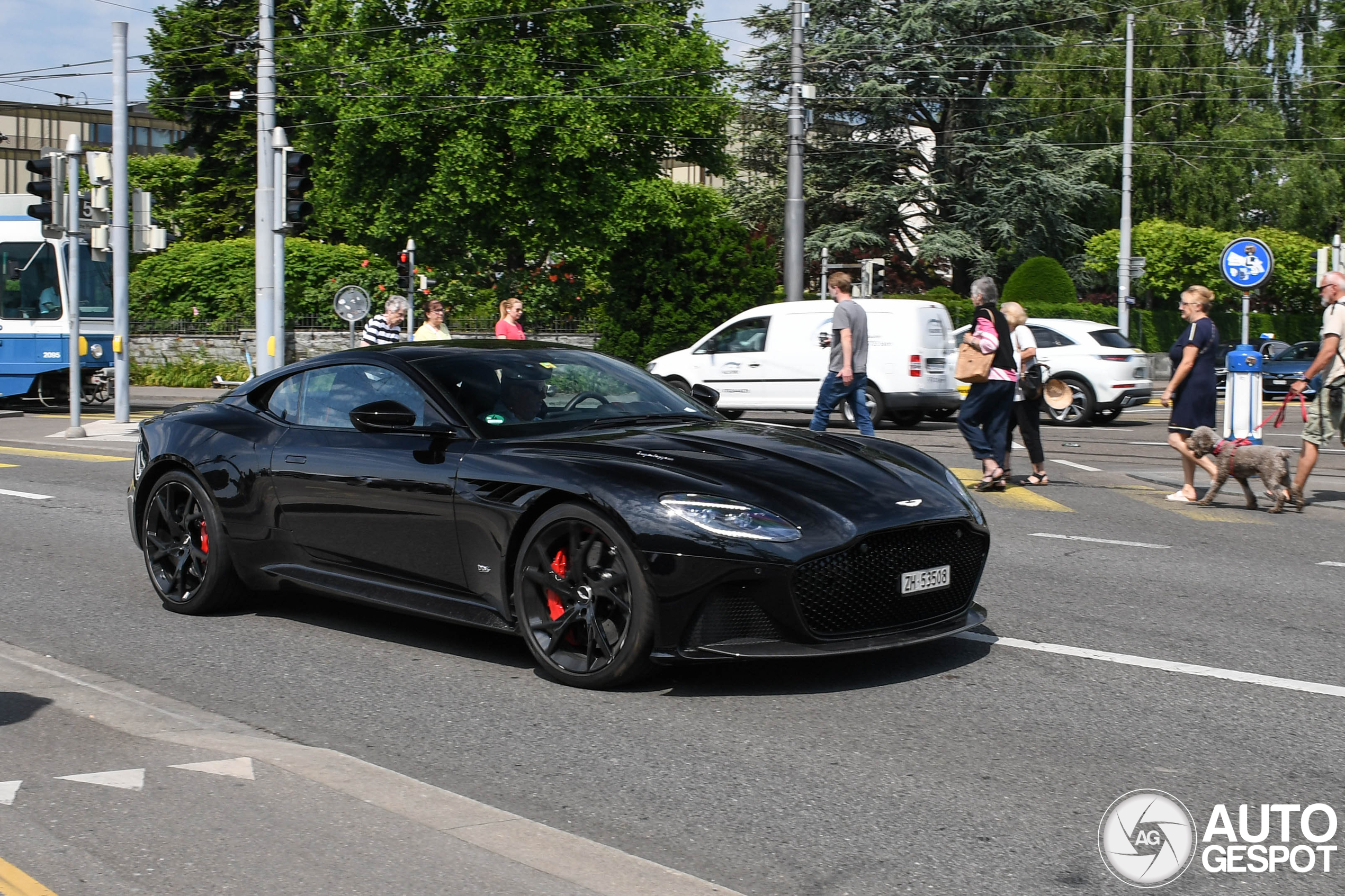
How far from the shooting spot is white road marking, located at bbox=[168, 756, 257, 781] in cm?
445

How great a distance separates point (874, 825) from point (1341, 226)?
55.4m

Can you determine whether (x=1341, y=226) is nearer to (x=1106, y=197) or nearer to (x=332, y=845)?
(x=1106, y=197)

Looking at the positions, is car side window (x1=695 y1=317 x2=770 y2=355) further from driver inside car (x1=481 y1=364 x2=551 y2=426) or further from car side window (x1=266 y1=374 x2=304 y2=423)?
driver inside car (x1=481 y1=364 x2=551 y2=426)

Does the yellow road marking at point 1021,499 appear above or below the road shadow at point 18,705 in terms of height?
above

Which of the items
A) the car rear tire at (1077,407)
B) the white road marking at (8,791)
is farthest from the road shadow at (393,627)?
the car rear tire at (1077,407)

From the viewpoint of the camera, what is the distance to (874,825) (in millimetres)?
4027

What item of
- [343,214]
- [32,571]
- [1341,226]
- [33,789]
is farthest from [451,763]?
[1341,226]

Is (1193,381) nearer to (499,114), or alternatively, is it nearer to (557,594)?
(557,594)

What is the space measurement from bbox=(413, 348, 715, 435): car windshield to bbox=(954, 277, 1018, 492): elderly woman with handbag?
5681 mm

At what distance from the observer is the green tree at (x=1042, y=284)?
40.5m

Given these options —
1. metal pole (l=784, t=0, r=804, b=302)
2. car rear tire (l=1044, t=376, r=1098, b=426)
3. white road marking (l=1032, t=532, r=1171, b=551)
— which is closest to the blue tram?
metal pole (l=784, t=0, r=804, b=302)

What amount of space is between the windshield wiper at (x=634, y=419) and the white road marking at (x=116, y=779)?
2.36 meters

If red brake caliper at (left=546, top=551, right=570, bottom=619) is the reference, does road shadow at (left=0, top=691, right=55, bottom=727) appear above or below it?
below

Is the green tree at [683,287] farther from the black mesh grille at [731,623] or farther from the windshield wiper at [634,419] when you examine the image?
the black mesh grille at [731,623]
